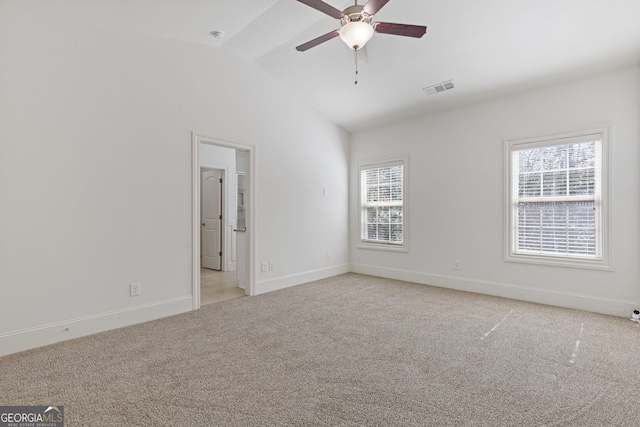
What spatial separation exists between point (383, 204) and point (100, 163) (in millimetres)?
4236

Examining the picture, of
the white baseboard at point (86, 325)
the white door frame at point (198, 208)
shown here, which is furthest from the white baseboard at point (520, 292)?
the white baseboard at point (86, 325)

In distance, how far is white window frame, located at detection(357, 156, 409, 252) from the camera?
535 centimetres

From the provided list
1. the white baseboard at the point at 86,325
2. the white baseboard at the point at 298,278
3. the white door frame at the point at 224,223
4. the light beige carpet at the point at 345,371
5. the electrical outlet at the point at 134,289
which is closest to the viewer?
the light beige carpet at the point at 345,371

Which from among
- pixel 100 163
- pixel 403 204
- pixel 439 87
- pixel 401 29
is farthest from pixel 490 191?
pixel 100 163

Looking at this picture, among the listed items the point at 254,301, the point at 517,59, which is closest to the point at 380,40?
the point at 517,59

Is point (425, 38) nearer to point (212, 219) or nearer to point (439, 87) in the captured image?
point (439, 87)

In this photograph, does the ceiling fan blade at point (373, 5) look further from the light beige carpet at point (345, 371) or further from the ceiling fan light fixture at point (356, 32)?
the light beige carpet at point (345, 371)

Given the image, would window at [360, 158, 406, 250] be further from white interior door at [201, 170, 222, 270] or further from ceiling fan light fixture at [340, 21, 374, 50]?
ceiling fan light fixture at [340, 21, 374, 50]

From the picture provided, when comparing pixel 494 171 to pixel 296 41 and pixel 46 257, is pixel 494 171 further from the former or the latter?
pixel 46 257

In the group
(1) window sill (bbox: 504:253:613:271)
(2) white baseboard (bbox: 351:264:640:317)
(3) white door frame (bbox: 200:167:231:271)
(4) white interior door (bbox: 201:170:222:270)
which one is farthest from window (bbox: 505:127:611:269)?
(4) white interior door (bbox: 201:170:222:270)

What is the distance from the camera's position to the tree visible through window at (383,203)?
5531mm

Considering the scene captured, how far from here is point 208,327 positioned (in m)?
3.28

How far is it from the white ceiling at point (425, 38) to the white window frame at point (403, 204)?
1.11 metres

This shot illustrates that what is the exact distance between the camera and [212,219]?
22.1ft
